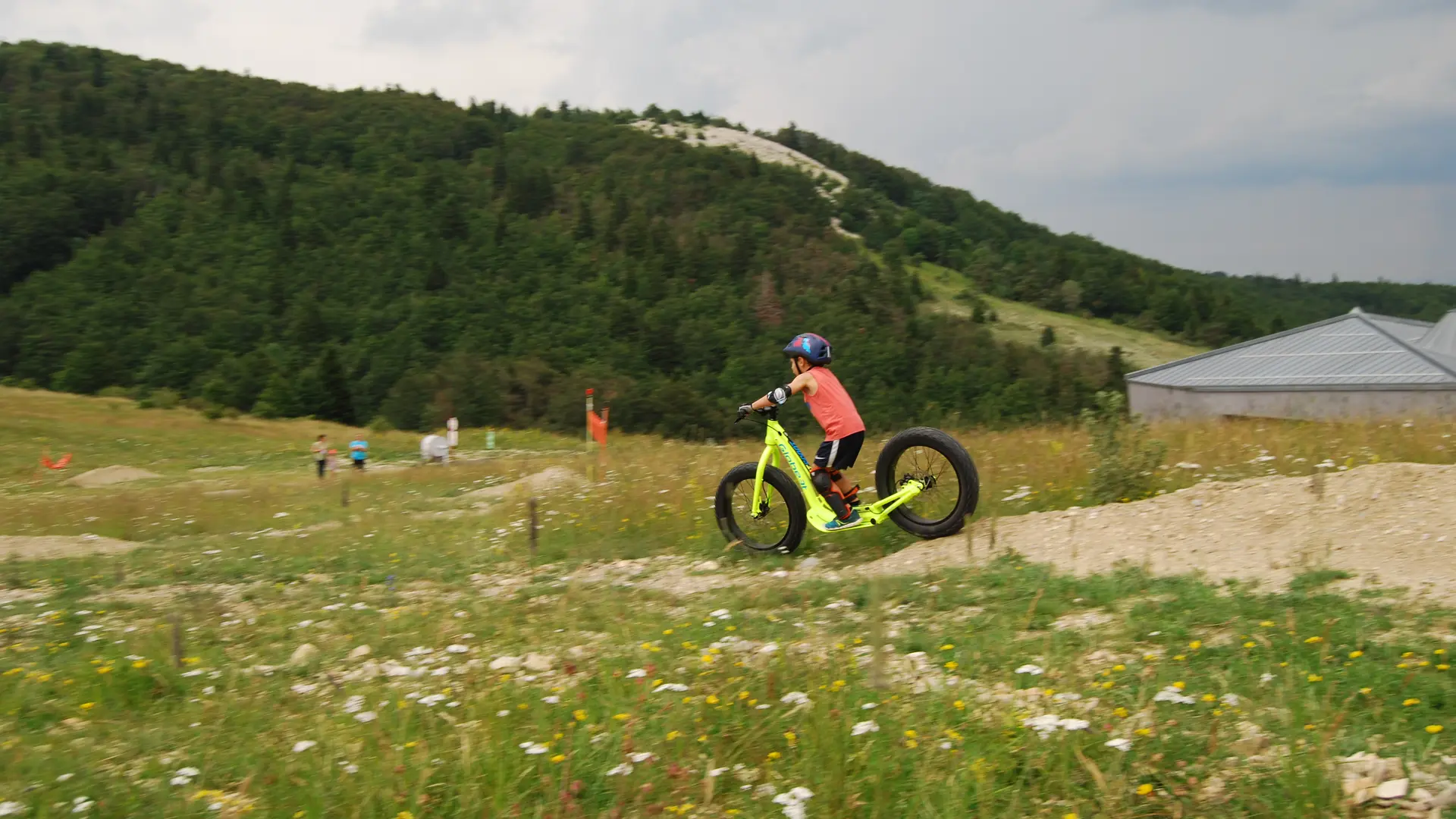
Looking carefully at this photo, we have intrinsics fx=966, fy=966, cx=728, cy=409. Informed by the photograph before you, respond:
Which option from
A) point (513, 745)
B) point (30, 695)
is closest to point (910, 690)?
point (513, 745)

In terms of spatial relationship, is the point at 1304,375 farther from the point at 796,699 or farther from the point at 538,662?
the point at 796,699

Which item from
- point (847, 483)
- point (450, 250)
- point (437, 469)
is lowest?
point (437, 469)

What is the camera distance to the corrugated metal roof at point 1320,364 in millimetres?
28375

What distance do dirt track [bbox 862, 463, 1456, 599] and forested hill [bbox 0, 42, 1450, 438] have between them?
156 ft

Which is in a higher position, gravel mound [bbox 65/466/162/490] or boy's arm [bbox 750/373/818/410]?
boy's arm [bbox 750/373/818/410]

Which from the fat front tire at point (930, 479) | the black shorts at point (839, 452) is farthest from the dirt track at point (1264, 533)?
the black shorts at point (839, 452)

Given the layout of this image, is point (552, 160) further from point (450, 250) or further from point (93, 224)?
point (93, 224)

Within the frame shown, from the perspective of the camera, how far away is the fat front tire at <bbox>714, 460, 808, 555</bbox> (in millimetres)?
7770

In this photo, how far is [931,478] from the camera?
7539 mm

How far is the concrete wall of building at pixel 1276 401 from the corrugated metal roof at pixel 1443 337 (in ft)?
25.0

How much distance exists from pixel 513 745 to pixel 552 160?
134m

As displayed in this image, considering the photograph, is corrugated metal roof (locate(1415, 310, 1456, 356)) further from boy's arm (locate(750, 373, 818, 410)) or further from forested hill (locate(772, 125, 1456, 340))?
forested hill (locate(772, 125, 1456, 340))

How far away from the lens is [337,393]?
219 feet

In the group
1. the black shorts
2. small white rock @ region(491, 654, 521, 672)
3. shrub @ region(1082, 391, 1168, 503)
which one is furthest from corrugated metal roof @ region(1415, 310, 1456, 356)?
small white rock @ region(491, 654, 521, 672)
